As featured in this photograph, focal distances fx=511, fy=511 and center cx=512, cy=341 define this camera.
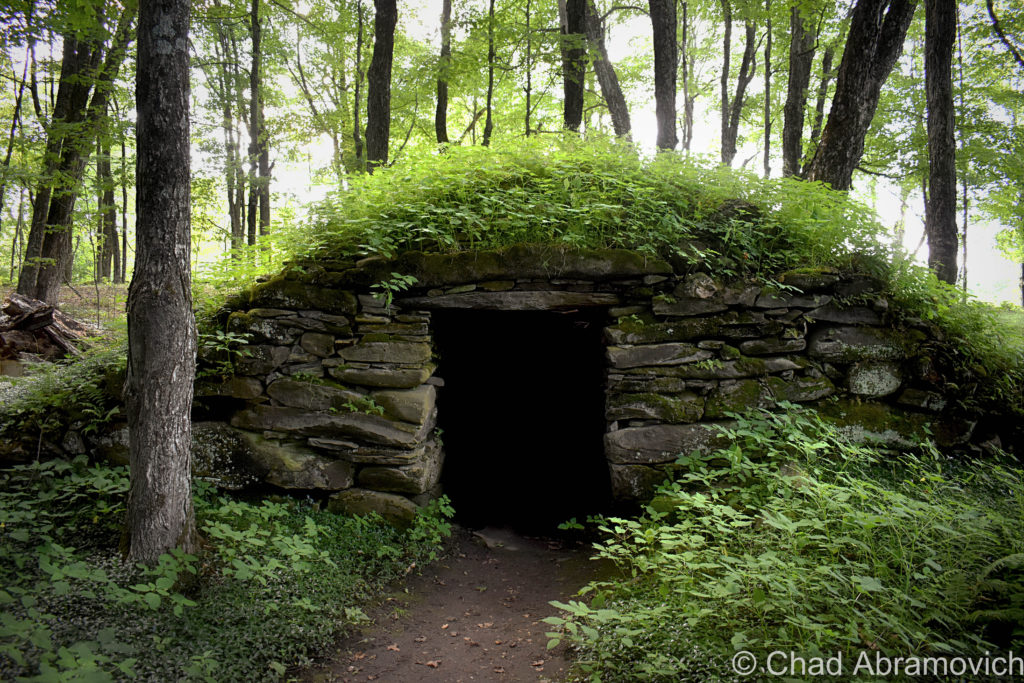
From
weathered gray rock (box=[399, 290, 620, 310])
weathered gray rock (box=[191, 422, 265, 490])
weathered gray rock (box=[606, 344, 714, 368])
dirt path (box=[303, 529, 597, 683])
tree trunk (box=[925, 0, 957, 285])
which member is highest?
tree trunk (box=[925, 0, 957, 285])

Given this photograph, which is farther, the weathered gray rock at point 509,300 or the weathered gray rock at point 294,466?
the weathered gray rock at point 509,300

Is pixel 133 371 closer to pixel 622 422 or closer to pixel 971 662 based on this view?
pixel 622 422

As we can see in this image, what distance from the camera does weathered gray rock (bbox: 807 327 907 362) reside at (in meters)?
5.06

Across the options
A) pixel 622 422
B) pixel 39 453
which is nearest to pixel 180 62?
pixel 39 453

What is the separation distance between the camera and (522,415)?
8.64m

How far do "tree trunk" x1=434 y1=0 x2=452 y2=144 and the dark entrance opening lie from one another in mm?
5348

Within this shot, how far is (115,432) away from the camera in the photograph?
4676 mm

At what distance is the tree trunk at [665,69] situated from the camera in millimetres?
8406

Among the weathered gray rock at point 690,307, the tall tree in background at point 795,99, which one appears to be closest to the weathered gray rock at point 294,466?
the weathered gray rock at point 690,307

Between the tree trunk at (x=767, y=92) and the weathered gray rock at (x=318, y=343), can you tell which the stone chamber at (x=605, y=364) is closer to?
the weathered gray rock at (x=318, y=343)

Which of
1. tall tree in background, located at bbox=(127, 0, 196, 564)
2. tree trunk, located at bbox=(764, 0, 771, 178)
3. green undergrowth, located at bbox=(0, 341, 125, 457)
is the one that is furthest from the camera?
tree trunk, located at bbox=(764, 0, 771, 178)

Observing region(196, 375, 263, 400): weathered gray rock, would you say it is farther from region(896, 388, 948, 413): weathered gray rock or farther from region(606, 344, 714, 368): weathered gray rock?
region(896, 388, 948, 413): weathered gray rock

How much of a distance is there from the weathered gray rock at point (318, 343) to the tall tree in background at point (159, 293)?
4.60ft

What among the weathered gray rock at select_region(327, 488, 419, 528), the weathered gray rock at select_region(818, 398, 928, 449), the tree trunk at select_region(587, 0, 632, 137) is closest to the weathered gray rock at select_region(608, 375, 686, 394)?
the weathered gray rock at select_region(818, 398, 928, 449)
